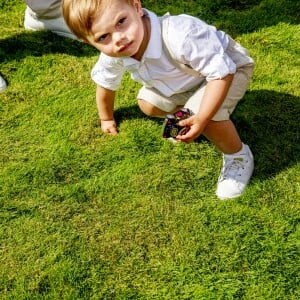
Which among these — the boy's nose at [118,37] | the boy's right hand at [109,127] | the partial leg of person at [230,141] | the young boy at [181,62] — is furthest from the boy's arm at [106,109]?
the boy's nose at [118,37]

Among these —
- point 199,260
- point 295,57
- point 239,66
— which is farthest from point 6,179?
point 295,57

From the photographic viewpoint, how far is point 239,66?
2988 millimetres

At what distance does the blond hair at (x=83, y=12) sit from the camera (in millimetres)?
2537

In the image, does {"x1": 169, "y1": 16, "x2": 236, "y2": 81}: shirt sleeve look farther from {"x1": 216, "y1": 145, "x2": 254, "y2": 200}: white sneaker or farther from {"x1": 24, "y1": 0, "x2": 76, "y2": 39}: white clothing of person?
{"x1": 24, "y1": 0, "x2": 76, "y2": 39}: white clothing of person

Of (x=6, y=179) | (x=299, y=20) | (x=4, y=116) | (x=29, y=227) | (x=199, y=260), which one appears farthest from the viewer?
(x=299, y=20)

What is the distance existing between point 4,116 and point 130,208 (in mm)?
1179

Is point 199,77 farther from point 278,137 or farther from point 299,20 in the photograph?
point 299,20

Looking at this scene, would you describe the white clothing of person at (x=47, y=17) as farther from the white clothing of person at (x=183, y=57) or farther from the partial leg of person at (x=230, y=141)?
the partial leg of person at (x=230, y=141)

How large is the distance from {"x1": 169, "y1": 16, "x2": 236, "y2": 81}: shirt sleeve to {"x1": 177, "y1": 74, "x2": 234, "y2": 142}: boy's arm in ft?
0.15

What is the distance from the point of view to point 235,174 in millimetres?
3139

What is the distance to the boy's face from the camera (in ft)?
8.41

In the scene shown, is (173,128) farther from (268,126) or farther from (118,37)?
(268,126)

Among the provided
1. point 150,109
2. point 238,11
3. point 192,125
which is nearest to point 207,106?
point 192,125

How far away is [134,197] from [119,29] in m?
0.98
